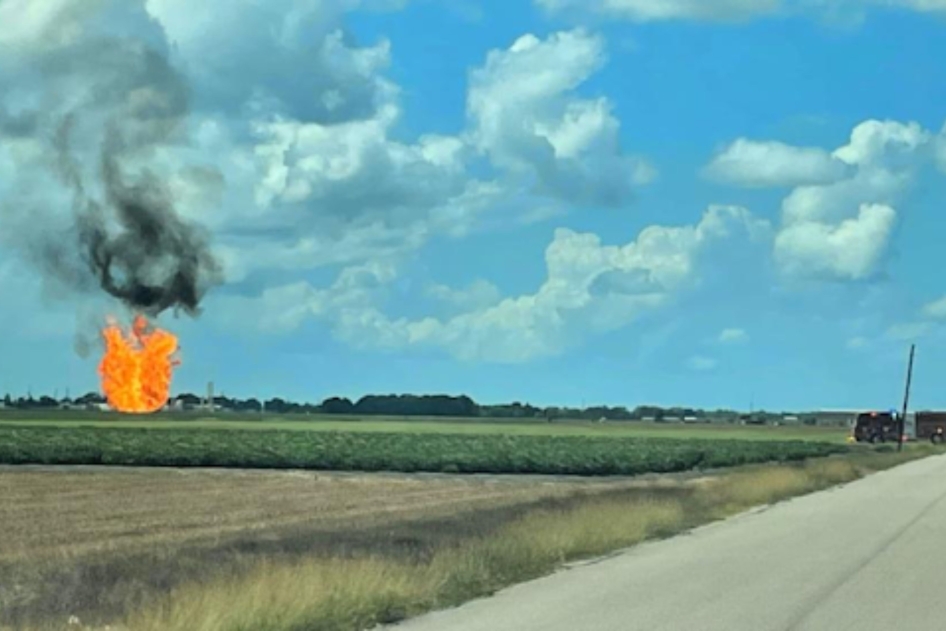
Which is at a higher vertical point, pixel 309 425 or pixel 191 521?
pixel 309 425

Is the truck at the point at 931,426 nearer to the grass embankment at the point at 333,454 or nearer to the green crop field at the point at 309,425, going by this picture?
the green crop field at the point at 309,425

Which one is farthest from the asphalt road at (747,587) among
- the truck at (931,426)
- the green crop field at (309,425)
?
Answer: the truck at (931,426)

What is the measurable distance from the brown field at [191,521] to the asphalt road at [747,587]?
329 centimetres

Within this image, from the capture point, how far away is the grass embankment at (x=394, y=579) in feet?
46.8

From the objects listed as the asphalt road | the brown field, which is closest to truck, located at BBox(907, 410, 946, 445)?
the brown field

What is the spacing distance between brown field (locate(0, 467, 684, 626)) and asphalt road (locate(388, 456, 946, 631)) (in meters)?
3.29

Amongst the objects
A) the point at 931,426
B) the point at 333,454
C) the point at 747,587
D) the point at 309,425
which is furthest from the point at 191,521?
the point at 931,426

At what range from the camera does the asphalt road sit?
49.6 ft

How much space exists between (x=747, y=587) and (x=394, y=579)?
405 cm

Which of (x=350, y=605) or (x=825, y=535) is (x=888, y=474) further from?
(x=350, y=605)

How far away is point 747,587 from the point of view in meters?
18.6

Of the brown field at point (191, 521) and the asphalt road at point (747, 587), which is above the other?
the asphalt road at point (747, 587)

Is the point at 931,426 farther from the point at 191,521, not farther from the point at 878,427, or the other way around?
the point at 191,521

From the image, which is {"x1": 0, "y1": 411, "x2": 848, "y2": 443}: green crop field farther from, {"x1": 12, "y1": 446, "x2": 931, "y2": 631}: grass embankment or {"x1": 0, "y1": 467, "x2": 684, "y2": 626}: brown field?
{"x1": 12, "y1": 446, "x2": 931, "y2": 631}: grass embankment
